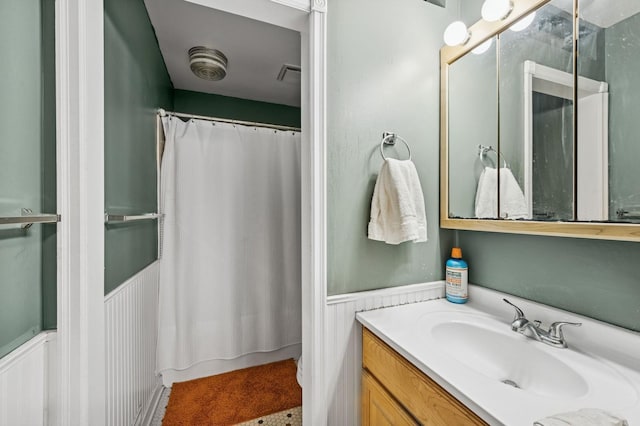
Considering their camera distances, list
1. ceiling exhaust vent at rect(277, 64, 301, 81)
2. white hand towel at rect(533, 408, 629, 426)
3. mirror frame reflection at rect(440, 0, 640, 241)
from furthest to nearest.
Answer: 1. ceiling exhaust vent at rect(277, 64, 301, 81)
2. mirror frame reflection at rect(440, 0, 640, 241)
3. white hand towel at rect(533, 408, 629, 426)

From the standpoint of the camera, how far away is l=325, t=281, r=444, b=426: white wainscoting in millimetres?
1039

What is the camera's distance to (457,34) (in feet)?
3.55

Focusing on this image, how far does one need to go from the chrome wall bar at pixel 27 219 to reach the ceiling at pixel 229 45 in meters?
1.30

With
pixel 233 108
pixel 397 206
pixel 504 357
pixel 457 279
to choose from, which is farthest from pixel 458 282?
pixel 233 108

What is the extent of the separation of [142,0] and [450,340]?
2105mm

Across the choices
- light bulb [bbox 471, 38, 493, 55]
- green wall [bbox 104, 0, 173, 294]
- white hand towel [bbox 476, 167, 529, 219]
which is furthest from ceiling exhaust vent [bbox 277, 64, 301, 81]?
white hand towel [bbox 476, 167, 529, 219]

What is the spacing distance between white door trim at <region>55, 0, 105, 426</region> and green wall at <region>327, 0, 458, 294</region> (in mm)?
758

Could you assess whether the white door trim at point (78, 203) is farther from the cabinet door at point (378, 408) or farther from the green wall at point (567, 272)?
the green wall at point (567, 272)

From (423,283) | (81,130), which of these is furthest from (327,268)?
(81,130)

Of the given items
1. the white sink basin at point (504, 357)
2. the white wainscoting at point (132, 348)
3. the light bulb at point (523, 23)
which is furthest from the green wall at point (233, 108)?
the white sink basin at point (504, 357)

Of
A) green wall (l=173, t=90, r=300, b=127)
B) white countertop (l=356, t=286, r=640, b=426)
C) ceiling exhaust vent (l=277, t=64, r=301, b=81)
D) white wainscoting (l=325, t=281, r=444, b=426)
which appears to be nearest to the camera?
white countertop (l=356, t=286, r=640, b=426)

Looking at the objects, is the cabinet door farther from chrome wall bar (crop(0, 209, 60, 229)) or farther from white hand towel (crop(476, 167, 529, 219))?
chrome wall bar (crop(0, 209, 60, 229))

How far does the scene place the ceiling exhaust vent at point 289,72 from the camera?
198 cm

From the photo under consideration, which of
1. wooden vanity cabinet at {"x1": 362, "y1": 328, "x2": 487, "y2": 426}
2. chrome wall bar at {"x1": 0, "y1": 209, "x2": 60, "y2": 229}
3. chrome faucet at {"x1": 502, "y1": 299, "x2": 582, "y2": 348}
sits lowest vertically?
wooden vanity cabinet at {"x1": 362, "y1": 328, "x2": 487, "y2": 426}
